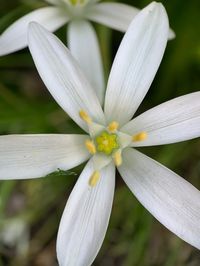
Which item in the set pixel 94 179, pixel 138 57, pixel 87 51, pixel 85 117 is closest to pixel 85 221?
pixel 94 179

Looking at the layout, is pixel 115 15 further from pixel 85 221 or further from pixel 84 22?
pixel 85 221

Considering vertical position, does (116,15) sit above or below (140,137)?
above

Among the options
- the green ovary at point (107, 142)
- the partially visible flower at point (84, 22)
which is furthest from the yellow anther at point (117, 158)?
the partially visible flower at point (84, 22)

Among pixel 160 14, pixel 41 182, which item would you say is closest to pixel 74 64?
pixel 160 14

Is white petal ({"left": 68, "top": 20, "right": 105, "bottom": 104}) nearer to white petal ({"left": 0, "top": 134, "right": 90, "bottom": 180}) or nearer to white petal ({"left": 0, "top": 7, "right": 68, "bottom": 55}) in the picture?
white petal ({"left": 0, "top": 7, "right": 68, "bottom": 55})

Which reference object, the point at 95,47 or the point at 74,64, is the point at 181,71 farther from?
the point at 74,64

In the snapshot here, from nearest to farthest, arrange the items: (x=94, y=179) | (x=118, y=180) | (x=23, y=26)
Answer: (x=94, y=179), (x=23, y=26), (x=118, y=180)
